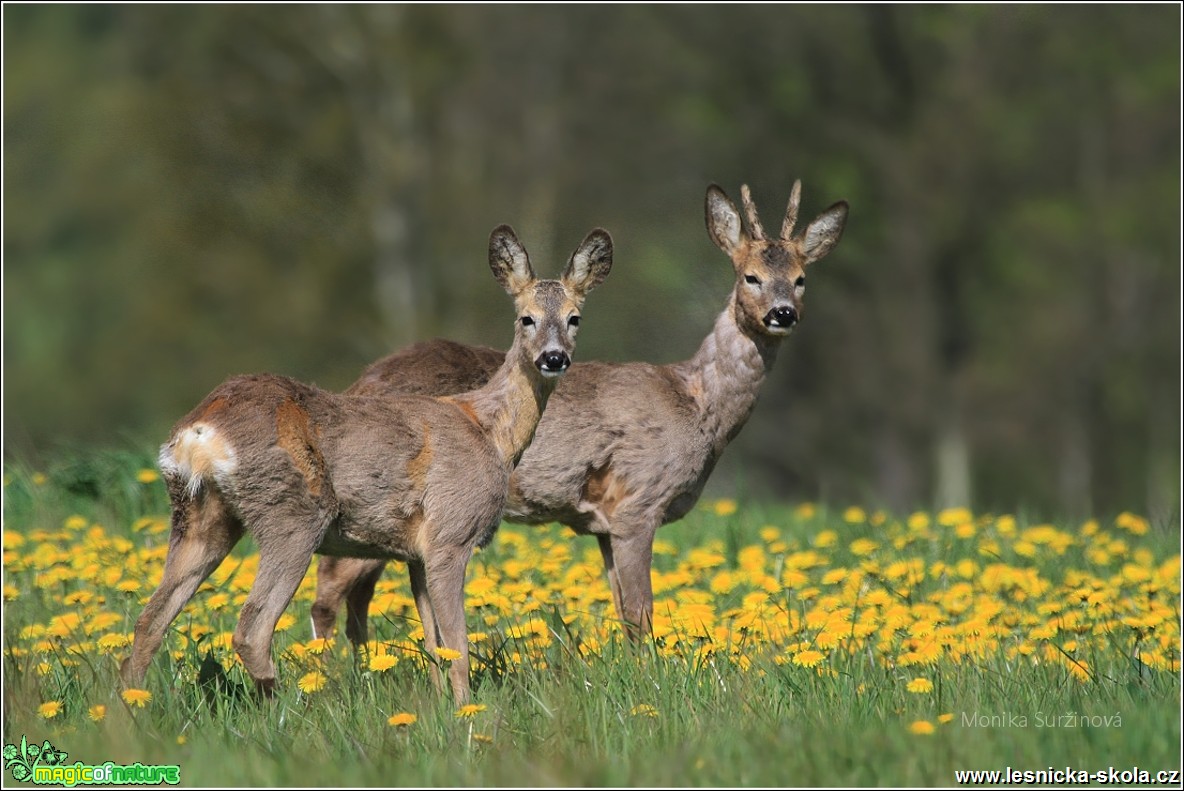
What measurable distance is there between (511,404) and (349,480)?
0.88 meters

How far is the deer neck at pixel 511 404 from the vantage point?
22.6 ft

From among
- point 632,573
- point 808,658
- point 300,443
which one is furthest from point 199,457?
point 632,573

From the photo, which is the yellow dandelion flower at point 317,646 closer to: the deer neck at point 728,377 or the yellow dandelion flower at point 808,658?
the yellow dandelion flower at point 808,658

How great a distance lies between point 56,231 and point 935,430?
1663 cm

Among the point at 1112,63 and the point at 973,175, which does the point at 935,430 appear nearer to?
the point at 973,175

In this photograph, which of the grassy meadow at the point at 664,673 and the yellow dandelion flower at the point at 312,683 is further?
the yellow dandelion flower at the point at 312,683

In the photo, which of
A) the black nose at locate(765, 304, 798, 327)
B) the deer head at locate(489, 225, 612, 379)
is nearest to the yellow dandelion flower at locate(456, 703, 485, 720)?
the deer head at locate(489, 225, 612, 379)

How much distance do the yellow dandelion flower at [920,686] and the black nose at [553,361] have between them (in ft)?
6.01

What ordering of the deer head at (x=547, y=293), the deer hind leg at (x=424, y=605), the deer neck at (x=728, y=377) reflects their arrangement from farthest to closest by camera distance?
A: the deer neck at (x=728, y=377)
the deer head at (x=547, y=293)
the deer hind leg at (x=424, y=605)

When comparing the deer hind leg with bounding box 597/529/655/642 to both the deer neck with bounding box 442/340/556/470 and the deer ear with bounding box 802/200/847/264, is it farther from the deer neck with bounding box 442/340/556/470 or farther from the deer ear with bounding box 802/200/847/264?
the deer ear with bounding box 802/200/847/264

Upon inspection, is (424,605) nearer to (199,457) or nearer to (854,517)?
(199,457)

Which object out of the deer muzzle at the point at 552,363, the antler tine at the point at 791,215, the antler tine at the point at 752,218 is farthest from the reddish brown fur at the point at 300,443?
the antler tine at the point at 791,215

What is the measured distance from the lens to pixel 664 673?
5906 millimetres

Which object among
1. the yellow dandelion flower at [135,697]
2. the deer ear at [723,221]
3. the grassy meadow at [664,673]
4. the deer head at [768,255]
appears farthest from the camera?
the deer ear at [723,221]
